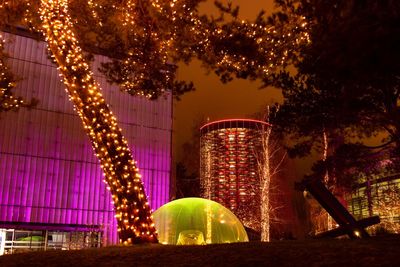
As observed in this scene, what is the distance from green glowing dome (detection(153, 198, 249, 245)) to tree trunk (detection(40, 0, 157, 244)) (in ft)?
8.70

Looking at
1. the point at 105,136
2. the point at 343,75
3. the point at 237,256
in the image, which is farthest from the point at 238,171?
the point at 343,75

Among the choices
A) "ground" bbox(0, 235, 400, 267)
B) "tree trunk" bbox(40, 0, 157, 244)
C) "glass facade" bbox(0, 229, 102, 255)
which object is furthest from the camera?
"glass facade" bbox(0, 229, 102, 255)

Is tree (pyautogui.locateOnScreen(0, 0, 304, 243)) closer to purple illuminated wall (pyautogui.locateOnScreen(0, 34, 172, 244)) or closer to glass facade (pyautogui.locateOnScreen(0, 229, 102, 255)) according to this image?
purple illuminated wall (pyautogui.locateOnScreen(0, 34, 172, 244))

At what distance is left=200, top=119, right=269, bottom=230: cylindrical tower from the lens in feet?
97.9

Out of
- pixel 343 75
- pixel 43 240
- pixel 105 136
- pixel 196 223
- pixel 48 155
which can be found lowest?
pixel 43 240

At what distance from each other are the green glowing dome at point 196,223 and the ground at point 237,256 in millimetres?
5023

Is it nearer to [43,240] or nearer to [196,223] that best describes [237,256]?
[196,223]

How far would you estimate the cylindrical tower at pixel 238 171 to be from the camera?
97.9 feet

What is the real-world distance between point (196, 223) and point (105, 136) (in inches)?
174

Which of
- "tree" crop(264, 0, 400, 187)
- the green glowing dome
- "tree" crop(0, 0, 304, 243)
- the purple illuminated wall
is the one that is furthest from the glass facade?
"tree" crop(264, 0, 400, 187)

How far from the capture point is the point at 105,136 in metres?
10.9

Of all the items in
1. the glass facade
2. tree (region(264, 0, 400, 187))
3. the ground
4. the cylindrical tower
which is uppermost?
the cylindrical tower

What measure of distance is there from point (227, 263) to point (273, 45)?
6.54 m

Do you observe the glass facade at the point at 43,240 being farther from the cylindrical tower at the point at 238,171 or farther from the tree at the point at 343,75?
the tree at the point at 343,75
